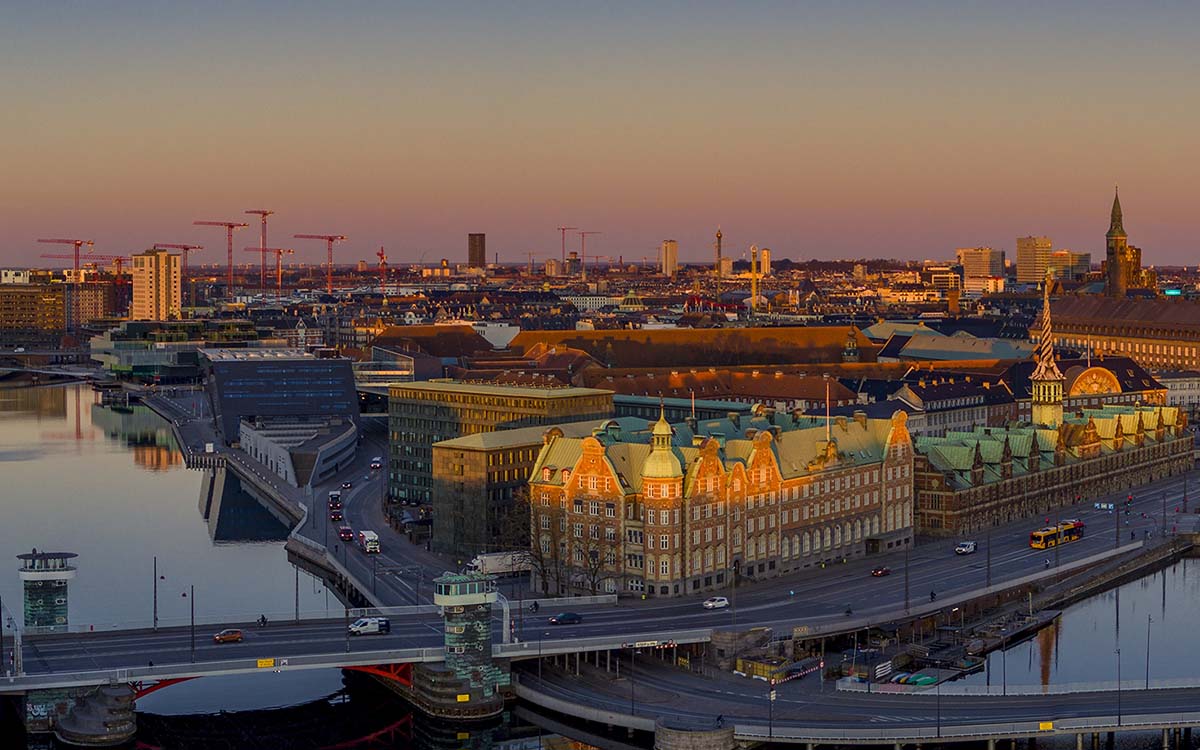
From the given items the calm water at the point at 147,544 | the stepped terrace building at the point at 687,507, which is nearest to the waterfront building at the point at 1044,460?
the stepped terrace building at the point at 687,507

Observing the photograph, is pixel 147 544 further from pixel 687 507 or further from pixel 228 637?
pixel 687 507

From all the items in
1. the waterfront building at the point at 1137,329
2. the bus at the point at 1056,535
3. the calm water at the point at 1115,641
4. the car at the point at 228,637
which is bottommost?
the calm water at the point at 1115,641

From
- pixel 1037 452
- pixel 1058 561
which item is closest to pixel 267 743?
pixel 1058 561

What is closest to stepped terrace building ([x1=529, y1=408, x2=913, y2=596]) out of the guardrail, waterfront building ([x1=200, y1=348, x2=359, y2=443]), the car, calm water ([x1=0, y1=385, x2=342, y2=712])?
calm water ([x1=0, y1=385, x2=342, y2=712])

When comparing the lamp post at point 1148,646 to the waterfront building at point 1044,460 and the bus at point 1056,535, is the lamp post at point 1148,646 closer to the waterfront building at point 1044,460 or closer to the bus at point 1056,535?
the bus at point 1056,535

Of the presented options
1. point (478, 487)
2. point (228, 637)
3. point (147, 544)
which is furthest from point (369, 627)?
point (147, 544)

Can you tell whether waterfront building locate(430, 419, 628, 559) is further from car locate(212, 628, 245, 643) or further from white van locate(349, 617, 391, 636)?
car locate(212, 628, 245, 643)
